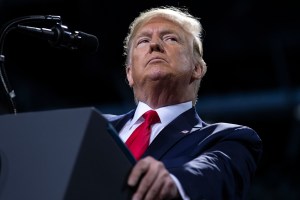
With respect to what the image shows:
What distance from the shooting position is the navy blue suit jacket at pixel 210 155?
1.02 metres

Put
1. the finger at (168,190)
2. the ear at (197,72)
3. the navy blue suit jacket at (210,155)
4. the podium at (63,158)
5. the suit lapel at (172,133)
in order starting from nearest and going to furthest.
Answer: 1. the podium at (63,158)
2. the finger at (168,190)
3. the navy blue suit jacket at (210,155)
4. the suit lapel at (172,133)
5. the ear at (197,72)

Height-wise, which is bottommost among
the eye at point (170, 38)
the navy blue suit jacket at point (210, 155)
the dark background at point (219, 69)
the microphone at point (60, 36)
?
the dark background at point (219, 69)

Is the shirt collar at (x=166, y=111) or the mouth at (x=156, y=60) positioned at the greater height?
the mouth at (x=156, y=60)

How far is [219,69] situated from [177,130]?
2.79 metres

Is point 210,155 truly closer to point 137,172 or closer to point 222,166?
point 222,166

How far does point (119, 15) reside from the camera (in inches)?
139

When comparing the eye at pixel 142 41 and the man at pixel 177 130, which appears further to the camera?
the eye at pixel 142 41

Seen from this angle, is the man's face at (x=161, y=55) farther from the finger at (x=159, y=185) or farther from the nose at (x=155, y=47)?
the finger at (x=159, y=185)

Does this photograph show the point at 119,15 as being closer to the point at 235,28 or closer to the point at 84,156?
the point at 235,28

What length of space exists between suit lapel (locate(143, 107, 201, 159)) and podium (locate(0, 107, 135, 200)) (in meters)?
0.39

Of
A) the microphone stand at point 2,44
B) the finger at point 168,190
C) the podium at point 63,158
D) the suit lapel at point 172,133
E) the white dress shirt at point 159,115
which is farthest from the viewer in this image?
the white dress shirt at point 159,115

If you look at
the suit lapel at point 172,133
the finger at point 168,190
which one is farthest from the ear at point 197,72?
the finger at point 168,190

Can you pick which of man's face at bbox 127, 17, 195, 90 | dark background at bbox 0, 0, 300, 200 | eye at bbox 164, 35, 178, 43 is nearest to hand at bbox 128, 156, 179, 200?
man's face at bbox 127, 17, 195, 90

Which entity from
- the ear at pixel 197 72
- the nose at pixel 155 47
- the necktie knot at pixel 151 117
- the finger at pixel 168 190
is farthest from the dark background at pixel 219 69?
the finger at pixel 168 190
